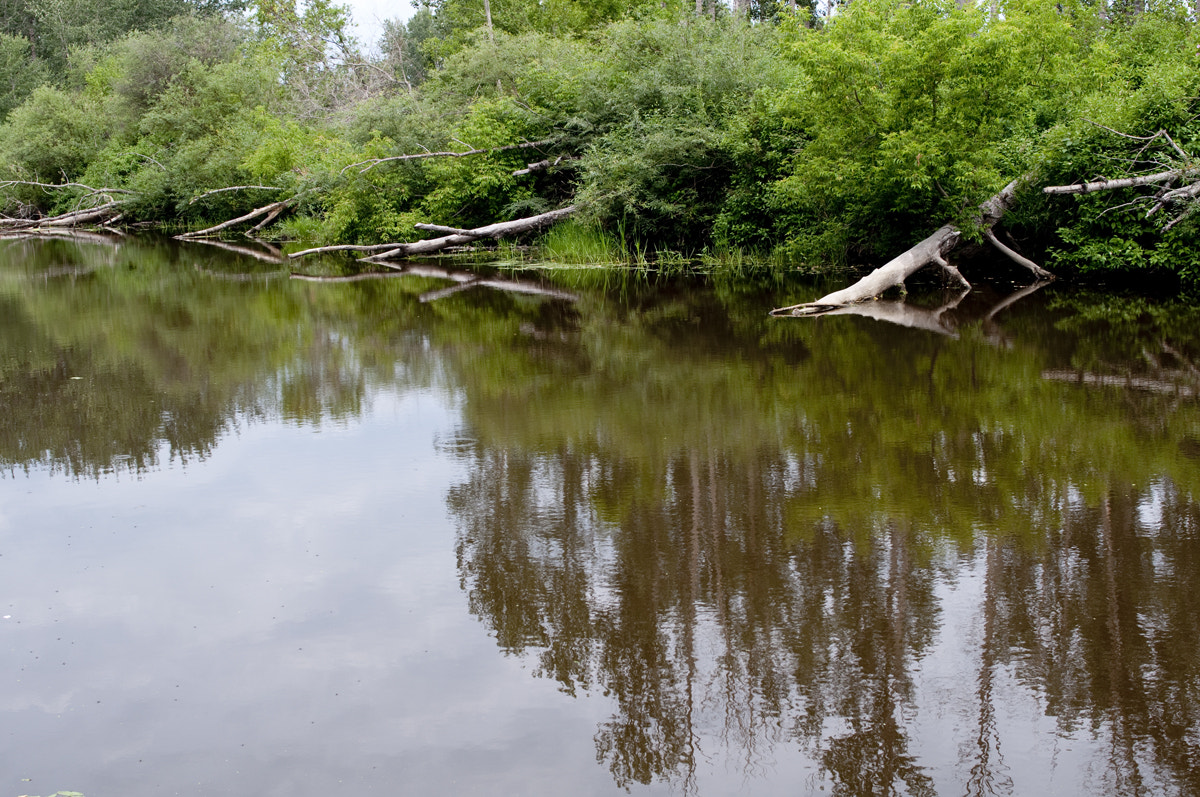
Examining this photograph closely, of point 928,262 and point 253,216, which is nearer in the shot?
point 928,262

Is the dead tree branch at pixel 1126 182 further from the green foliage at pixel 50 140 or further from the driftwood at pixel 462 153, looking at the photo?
the green foliage at pixel 50 140

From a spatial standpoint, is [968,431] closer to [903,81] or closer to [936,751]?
[936,751]

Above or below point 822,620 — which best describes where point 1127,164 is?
above

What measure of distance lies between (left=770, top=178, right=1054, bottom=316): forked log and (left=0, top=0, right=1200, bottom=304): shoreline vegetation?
0.15 ft

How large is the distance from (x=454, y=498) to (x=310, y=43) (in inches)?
1859

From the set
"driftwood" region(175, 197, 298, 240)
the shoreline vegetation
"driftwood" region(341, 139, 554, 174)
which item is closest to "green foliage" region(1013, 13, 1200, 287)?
the shoreline vegetation

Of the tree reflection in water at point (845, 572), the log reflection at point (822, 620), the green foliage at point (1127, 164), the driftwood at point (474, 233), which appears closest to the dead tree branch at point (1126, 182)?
the green foliage at point (1127, 164)

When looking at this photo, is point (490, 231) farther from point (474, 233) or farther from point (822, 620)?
point (822, 620)

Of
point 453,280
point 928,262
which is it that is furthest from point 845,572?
point 453,280

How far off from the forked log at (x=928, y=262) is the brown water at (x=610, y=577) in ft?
13.5

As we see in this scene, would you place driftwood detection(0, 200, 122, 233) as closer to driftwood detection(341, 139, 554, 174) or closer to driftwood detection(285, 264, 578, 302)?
driftwood detection(341, 139, 554, 174)

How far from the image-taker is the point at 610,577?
5.09 meters

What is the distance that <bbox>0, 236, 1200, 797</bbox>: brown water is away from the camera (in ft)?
12.0

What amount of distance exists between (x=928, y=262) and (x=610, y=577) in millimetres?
12849
